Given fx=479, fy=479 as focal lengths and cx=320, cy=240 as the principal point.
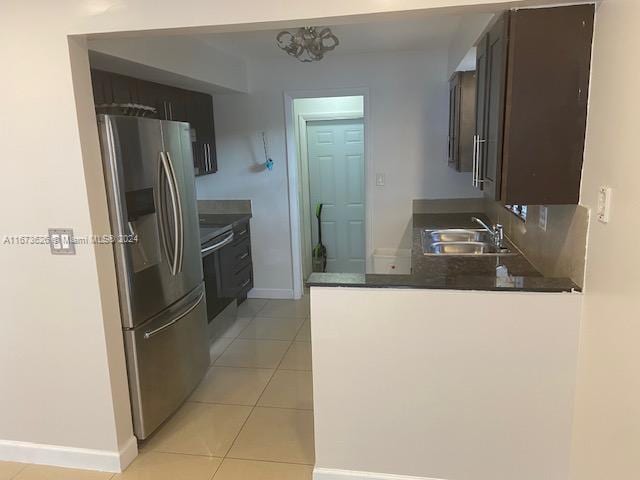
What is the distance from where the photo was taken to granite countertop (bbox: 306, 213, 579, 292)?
184 centimetres

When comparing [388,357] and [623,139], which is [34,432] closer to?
[388,357]

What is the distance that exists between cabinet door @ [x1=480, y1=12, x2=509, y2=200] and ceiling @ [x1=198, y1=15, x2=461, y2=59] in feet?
3.71

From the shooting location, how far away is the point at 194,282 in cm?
294

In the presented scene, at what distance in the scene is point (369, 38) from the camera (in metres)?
3.67

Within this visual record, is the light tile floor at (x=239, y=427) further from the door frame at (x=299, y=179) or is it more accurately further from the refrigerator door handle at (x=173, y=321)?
the door frame at (x=299, y=179)

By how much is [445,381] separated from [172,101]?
117 inches

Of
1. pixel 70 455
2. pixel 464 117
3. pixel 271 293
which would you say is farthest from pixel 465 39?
pixel 70 455

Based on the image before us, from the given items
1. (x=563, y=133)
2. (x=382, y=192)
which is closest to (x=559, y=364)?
(x=563, y=133)

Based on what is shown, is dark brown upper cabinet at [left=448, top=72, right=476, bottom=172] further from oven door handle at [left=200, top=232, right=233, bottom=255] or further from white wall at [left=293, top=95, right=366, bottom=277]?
oven door handle at [left=200, top=232, right=233, bottom=255]

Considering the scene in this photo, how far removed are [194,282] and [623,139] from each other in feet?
7.61

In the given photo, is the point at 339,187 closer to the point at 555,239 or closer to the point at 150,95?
the point at 150,95

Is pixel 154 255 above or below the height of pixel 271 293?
above

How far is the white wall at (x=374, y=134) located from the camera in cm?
421

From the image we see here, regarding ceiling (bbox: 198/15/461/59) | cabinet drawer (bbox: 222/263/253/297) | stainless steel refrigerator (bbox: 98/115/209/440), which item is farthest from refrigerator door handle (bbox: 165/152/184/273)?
cabinet drawer (bbox: 222/263/253/297)
